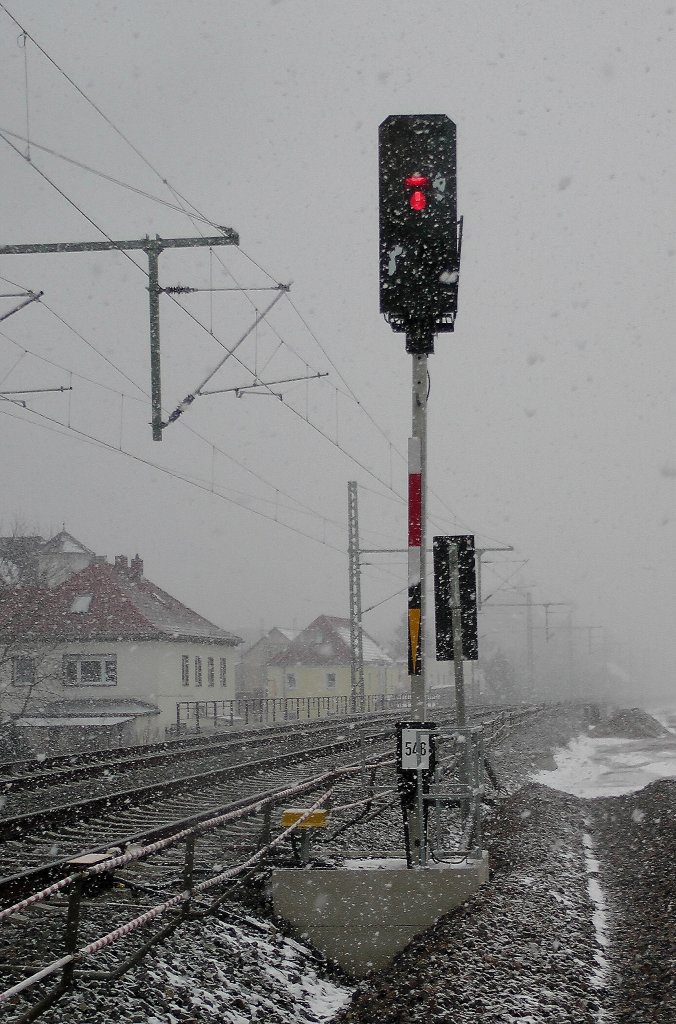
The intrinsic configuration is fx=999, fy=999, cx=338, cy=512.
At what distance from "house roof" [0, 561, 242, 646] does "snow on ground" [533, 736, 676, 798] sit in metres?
17.6

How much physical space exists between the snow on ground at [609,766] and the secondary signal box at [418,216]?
16.2 m

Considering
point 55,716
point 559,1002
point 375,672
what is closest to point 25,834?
point 559,1002

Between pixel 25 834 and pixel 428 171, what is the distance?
864cm

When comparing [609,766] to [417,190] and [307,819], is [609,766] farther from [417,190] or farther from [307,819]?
[417,190]

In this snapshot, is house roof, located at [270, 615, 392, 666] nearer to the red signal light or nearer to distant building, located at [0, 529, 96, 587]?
distant building, located at [0, 529, 96, 587]

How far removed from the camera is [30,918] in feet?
26.0

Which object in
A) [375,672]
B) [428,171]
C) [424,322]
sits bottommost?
[375,672]

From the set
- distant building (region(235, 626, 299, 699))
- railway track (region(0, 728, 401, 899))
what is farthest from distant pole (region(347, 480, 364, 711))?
distant building (region(235, 626, 299, 699))

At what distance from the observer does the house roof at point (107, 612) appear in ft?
128

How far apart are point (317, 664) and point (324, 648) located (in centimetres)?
164

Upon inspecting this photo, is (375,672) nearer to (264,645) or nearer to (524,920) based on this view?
(264,645)

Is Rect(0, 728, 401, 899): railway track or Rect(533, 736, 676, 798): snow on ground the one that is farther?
Rect(533, 736, 676, 798): snow on ground

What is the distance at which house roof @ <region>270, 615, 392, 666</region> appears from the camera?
70.8 meters

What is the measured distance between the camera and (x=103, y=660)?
41.9 metres
